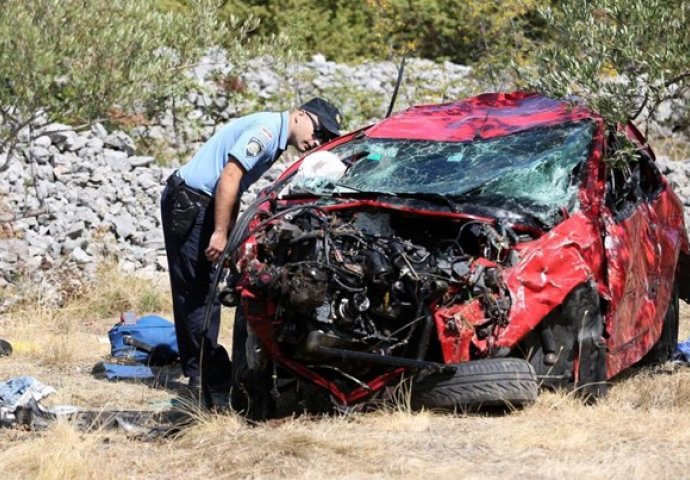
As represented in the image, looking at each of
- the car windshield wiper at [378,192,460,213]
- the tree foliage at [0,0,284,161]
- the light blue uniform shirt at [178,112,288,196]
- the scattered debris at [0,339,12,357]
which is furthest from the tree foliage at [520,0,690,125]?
the scattered debris at [0,339,12,357]

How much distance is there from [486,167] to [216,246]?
1614 millimetres

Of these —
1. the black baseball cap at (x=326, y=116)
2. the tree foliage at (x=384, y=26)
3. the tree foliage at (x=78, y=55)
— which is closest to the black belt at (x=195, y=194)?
the black baseball cap at (x=326, y=116)

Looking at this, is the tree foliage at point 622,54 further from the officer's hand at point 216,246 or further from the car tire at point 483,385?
the officer's hand at point 216,246

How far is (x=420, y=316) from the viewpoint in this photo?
20.2 feet

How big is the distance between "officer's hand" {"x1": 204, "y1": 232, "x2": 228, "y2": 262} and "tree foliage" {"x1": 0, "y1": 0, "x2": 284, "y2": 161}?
2119 millimetres

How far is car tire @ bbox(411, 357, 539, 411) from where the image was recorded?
617cm

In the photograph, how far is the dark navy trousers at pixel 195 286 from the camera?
302 inches

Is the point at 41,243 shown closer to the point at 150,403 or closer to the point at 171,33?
the point at 171,33

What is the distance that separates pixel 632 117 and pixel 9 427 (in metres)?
3.93

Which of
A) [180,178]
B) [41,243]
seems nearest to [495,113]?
[180,178]

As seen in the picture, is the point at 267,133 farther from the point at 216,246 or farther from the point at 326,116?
the point at 216,246

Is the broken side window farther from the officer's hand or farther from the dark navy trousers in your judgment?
the dark navy trousers

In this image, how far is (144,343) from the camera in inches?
345

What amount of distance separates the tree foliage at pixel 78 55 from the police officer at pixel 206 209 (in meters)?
1.55
